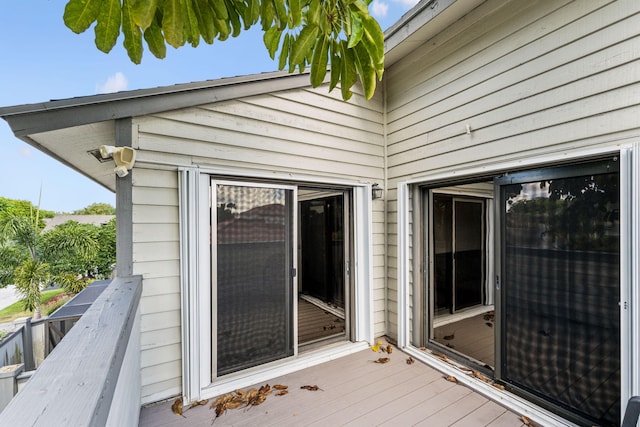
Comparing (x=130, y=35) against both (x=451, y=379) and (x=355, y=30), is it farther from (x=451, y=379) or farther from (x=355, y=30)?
(x=451, y=379)

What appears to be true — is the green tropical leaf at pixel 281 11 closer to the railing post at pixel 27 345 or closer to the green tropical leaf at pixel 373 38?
the green tropical leaf at pixel 373 38

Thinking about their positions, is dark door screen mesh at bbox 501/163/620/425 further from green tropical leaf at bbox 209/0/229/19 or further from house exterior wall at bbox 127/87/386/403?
green tropical leaf at bbox 209/0/229/19

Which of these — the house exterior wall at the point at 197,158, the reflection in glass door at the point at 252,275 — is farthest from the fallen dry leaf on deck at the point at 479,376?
the house exterior wall at the point at 197,158

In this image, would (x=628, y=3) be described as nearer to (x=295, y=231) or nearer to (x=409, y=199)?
(x=409, y=199)

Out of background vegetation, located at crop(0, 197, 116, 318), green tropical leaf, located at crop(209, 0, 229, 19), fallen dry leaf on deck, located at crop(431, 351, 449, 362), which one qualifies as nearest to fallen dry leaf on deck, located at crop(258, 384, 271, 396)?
fallen dry leaf on deck, located at crop(431, 351, 449, 362)

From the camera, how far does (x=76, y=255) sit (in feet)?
34.0

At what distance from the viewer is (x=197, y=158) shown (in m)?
2.56

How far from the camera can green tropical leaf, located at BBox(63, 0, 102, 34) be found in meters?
0.78

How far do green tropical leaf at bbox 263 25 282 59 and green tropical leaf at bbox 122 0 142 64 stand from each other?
47 cm

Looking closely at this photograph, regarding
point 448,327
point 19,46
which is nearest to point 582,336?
point 448,327

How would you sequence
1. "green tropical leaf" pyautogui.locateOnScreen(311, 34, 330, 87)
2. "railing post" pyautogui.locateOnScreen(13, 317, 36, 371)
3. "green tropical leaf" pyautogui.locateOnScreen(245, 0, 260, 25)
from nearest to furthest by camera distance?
1. "green tropical leaf" pyautogui.locateOnScreen(245, 0, 260, 25)
2. "green tropical leaf" pyautogui.locateOnScreen(311, 34, 330, 87)
3. "railing post" pyautogui.locateOnScreen(13, 317, 36, 371)

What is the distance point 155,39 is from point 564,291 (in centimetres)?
298

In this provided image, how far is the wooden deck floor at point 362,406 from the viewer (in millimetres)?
2213

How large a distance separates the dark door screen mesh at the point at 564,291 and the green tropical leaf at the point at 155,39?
2.68 m
